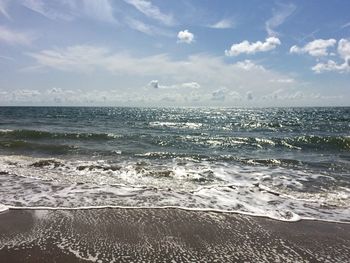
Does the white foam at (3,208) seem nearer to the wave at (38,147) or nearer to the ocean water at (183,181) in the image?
the ocean water at (183,181)

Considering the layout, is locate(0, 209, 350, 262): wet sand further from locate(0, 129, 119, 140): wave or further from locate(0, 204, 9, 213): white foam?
locate(0, 129, 119, 140): wave

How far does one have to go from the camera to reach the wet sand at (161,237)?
575 cm

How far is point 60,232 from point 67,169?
7415 millimetres

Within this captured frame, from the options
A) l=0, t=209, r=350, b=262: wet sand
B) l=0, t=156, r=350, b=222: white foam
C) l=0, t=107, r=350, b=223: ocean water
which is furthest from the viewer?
l=0, t=107, r=350, b=223: ocean water

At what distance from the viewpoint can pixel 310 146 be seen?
24.5m

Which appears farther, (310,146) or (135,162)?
(310,146)

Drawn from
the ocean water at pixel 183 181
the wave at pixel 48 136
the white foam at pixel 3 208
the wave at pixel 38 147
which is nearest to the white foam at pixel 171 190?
the ocean water at pixel 183 181

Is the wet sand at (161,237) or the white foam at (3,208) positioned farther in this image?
the white foam at (3,208)

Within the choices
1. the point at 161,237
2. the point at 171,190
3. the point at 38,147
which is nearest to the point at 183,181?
the point at 171,190

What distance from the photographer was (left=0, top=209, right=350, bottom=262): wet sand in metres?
5.75

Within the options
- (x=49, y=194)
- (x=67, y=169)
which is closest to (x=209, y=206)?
(x=49, y=194)

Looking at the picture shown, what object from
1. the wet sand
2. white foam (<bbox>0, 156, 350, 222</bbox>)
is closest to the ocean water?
white foam (<bbox>0, 156, 350, 222</bbox>)

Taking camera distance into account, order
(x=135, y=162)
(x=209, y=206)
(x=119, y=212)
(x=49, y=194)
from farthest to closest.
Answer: (x=135, y=162)
(x=49, y=194)
(x=209, y=206)
(x=119, y=212)

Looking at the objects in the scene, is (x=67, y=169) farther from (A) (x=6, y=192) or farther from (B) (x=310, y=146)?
(B) (x=310, y=146)
